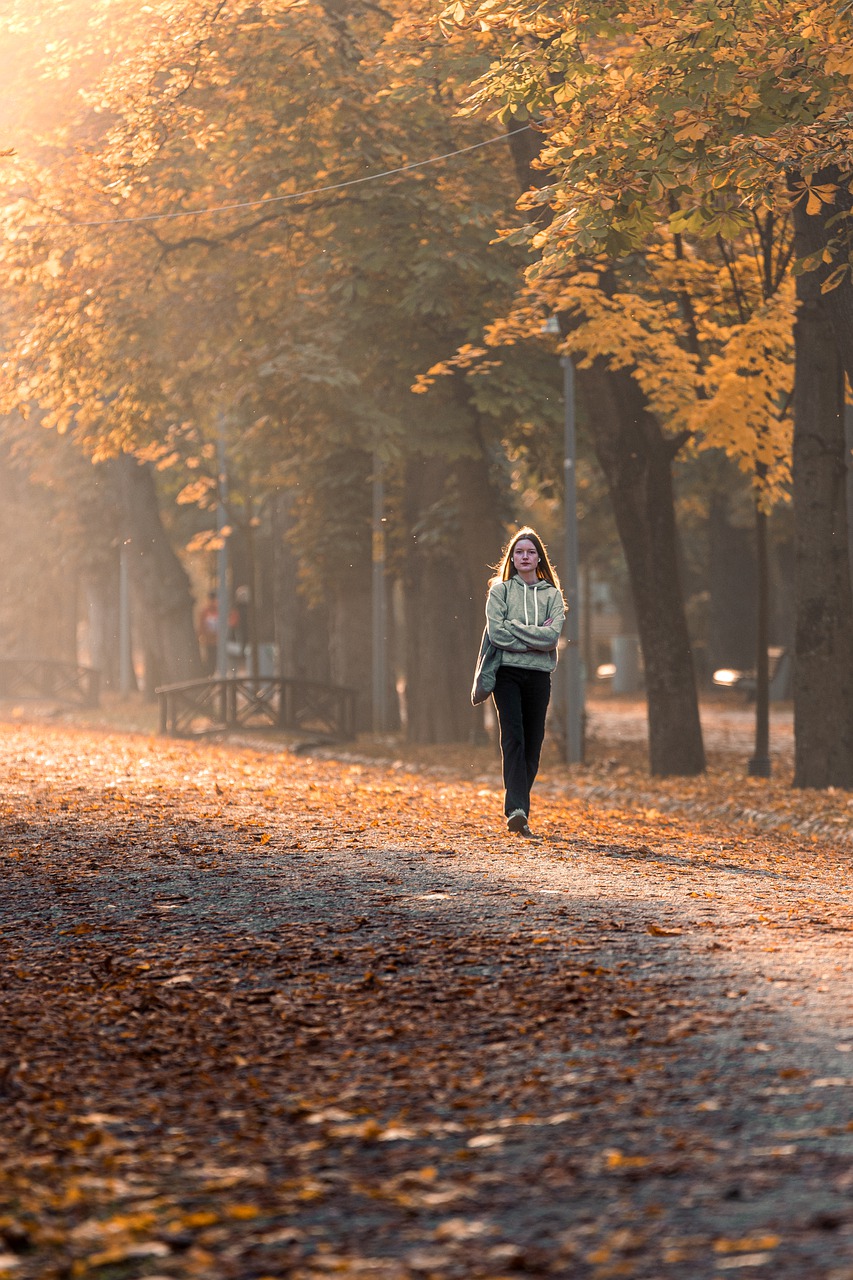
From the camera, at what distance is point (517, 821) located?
12.1m

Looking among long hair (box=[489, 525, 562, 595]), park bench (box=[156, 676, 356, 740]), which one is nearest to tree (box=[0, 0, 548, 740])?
park bench (box=[156, 676, 356, 740])

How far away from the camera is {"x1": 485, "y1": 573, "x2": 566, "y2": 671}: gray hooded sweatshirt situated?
39.0ft

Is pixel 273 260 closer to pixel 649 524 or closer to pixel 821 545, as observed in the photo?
pixel 649 524

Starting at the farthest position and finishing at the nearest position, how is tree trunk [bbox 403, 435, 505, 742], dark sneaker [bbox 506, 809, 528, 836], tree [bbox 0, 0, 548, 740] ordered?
tree trunk [bbox 403, 435, 505, 742] → tree [bbox 0, 0, 548, 740] → dark sneaker [bbox 506, 809, 528, 836]

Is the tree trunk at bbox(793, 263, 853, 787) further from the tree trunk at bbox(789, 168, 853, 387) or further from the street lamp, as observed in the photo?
the street lamp

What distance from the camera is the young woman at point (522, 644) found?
11898 millimetres

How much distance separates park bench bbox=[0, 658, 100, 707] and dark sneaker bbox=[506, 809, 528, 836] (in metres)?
29.8

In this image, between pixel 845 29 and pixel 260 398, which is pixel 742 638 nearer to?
pixel 260 398

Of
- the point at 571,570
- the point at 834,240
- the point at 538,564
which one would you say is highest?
the point at 834,240

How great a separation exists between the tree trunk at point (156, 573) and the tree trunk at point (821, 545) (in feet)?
60.3

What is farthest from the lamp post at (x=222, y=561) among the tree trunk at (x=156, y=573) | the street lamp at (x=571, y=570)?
the street lamp at (x=571, y=570)

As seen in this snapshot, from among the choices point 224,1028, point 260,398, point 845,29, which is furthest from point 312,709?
point 224,1028

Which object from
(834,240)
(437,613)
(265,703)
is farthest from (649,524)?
(265,703)

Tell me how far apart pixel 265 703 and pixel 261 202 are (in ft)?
31.6
